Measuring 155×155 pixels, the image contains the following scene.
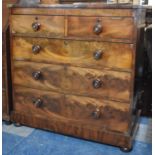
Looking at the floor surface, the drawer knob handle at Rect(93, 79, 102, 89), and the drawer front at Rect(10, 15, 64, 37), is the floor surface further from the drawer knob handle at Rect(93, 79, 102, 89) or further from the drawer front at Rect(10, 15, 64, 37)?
the drawer front at Rect(10, 15, 64, 37)

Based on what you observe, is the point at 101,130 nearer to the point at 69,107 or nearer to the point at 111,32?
the point at 69,107

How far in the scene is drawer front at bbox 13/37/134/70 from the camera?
4.48 ft

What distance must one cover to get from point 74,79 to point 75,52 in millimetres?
166

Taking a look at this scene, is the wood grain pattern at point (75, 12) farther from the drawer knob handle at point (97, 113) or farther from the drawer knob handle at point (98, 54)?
the drawer knob handle at point (97, 113)

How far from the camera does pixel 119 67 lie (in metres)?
1.38

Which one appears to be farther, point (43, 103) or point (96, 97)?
point (43, 103)

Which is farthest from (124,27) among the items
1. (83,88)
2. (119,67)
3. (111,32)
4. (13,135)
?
(13,135)

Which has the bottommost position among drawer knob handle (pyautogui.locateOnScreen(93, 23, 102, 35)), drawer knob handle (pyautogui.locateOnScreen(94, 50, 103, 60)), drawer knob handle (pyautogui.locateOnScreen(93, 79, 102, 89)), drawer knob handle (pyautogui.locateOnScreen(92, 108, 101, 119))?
drawer knob handle (pyautogui.locateOnScreen(92, 108, 101, 119))

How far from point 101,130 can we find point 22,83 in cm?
61

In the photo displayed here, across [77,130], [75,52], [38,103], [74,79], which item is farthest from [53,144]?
[75,52]

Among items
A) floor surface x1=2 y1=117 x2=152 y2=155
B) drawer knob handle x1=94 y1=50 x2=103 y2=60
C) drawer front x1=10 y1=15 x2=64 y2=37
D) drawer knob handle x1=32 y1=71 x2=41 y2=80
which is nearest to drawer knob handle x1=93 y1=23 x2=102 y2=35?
drawer knob handle x1=94 y1=50 x2=103 y2=60

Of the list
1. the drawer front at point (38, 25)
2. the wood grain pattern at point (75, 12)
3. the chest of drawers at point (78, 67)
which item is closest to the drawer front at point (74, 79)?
the chest of drawers at point (78, 67)

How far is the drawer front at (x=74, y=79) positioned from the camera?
55.6 inches

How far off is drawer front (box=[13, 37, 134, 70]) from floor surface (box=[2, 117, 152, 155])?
0.49 meters
